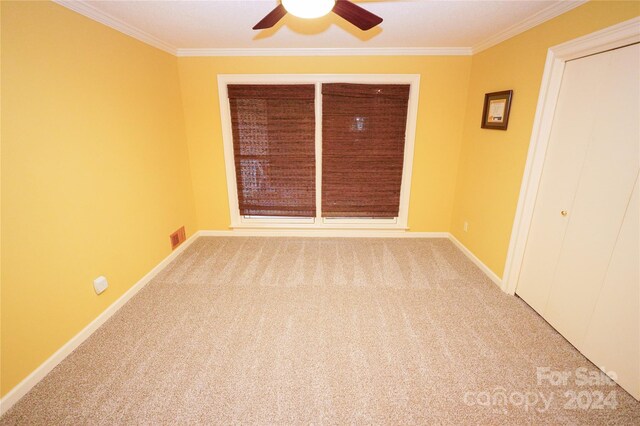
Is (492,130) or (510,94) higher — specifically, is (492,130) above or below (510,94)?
below

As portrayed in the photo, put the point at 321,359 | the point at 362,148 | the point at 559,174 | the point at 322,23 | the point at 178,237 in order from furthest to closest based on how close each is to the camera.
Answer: the point at 362,148 → the point at 178,237 → the point at 322,23 → the point at 559,174 → the point at 321,359

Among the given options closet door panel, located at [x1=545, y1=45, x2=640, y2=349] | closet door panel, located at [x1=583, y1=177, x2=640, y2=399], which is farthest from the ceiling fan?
closet door panel, located at [x1=583, y1=177, x2=640, y2=399]

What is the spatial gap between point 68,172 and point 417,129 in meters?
3.48

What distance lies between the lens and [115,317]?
2.37 m

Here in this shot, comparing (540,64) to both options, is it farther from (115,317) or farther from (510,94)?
(115,317)

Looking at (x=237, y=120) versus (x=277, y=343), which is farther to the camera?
(x=237, y=120)

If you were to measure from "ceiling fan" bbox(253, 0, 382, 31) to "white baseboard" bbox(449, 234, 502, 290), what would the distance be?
102 inches

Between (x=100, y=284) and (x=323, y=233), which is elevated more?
(x=100, y=284)

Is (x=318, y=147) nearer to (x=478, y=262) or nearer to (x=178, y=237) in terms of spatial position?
(x=178, y=237)

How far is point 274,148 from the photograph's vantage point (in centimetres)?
365

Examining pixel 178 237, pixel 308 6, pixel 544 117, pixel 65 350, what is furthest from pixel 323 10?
pixel 178 237

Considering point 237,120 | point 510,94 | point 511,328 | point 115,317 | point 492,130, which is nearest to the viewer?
point 511,328

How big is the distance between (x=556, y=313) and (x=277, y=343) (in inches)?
86.4

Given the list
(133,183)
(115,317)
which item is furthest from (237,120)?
(115,317)
